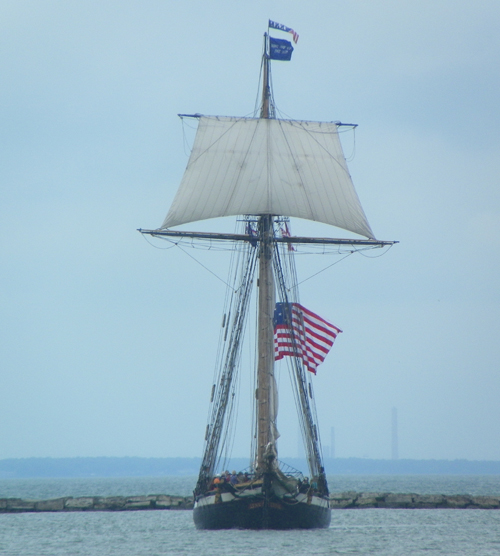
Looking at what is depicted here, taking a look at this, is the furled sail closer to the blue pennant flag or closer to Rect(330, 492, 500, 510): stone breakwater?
the blue pennant flag

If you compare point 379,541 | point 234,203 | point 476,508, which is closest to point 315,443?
point 379,541

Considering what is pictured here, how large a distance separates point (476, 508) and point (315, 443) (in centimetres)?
2830

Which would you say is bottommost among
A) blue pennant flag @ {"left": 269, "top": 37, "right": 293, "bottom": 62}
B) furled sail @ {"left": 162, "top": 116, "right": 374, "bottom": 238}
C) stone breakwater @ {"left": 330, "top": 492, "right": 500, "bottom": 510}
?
stone breakwater @ {"left": 330, "top": 492, "right": 500, "bottom": 510}

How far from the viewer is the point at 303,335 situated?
4181 cm

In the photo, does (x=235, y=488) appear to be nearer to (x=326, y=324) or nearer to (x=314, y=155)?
(x=326, y=324)

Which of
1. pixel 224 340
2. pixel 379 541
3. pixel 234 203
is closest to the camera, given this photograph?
pixel 379 541

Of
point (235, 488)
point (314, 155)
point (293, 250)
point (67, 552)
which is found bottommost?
point (67, 552)

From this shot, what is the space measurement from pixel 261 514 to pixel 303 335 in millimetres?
8608

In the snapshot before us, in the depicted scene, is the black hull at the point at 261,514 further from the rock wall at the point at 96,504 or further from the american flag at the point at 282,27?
the rock wall at the point at 96,504

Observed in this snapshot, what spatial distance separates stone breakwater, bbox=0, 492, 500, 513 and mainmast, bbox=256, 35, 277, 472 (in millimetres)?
26135

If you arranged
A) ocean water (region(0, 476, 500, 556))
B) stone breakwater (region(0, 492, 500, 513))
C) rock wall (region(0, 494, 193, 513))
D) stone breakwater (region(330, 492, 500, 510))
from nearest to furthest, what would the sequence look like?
→ 1. ocean water (region(0, 476, 500, 556))
2. rock wall (region(0, 494, 193, 513))
3. stone breakwater (region(0, 492, 500, 513))
4. stone breakwater (region(330, 492, 500, 510))

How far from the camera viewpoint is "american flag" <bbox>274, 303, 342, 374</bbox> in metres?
41.4

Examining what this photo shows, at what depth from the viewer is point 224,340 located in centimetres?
4294

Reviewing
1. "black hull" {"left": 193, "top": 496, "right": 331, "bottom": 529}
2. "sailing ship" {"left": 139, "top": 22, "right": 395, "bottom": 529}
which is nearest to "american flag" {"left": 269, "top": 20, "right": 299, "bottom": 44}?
"sailing ship" {"left": 139, "top": 22, "right": 395, "bottom": 529}
